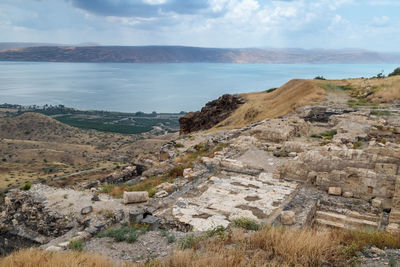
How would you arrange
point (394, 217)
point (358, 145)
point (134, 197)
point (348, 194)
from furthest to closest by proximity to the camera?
point (358, 145) < point (348, 194) < point (134, 197) < point (394, 217)

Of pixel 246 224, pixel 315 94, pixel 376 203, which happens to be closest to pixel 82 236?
pixel 246 224

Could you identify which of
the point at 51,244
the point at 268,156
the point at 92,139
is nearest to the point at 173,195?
the point at 51,244

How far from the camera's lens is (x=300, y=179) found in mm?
9672

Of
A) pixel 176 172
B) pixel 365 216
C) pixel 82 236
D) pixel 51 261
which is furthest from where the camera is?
pixel 176 172

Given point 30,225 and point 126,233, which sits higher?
point 126,233

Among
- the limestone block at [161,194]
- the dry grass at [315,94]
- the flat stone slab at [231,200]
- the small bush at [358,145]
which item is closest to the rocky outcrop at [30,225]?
the limestone block at [161,194]

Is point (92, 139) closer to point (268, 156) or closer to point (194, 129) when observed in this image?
point (194, 129)

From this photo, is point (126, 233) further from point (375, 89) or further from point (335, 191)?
point (375, 89)

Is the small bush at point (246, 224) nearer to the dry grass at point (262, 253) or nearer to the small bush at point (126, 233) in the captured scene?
the dry grass at point (262, 253)

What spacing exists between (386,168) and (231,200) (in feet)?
16.1

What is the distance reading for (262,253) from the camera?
4.35 meters

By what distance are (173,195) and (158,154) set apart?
336 inches

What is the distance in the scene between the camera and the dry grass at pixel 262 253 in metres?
3.97

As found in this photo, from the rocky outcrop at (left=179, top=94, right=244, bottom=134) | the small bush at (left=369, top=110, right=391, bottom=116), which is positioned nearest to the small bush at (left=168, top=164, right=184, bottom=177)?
the small bush at (left=369, top=110, right=391, bottom=116)
